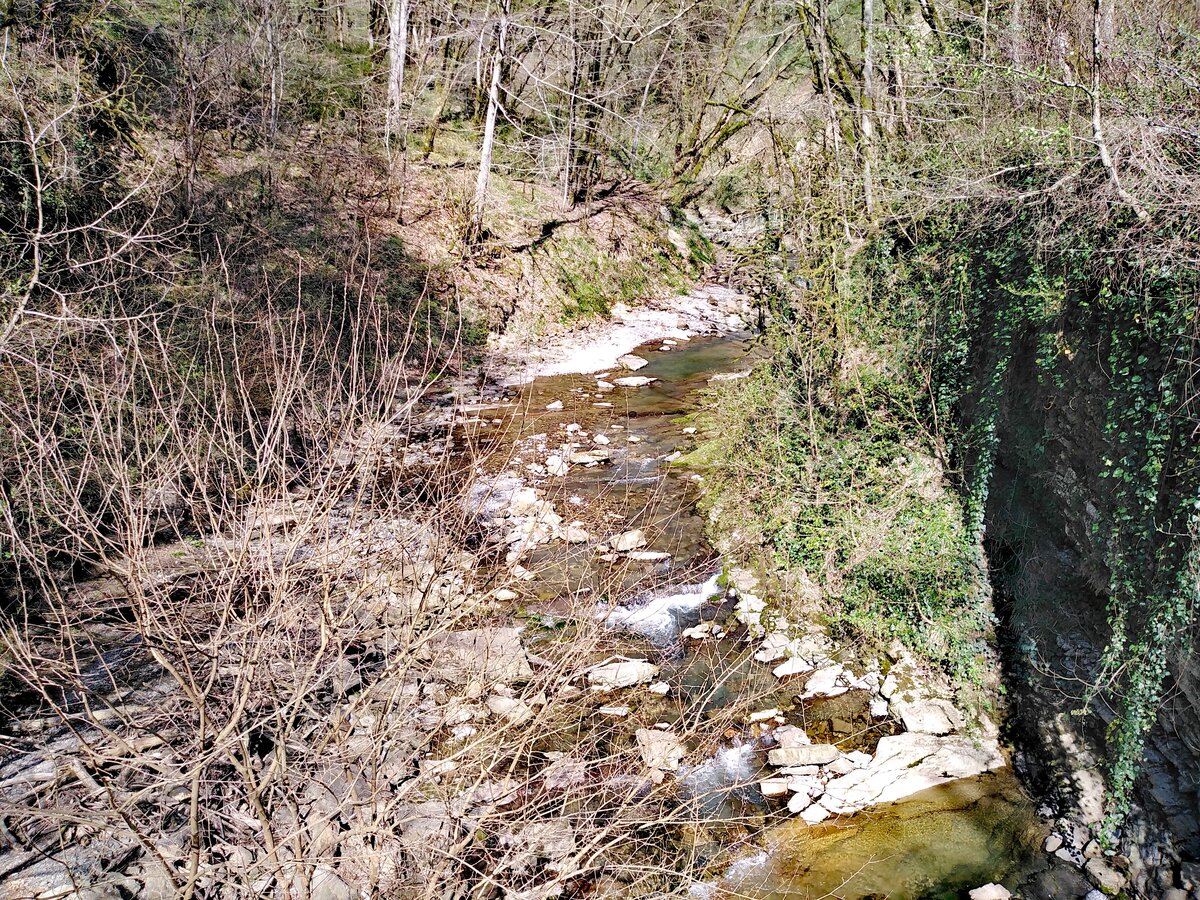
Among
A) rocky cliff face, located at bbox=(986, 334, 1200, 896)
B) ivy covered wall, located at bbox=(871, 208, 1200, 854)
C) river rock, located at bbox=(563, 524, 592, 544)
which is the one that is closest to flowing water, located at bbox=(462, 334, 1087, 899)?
river rock, located at bbox=(563, 524, 592, 544)

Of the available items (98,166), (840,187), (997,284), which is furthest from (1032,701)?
(98,166)

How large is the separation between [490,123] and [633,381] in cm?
567

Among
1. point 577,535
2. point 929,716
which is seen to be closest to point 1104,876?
point 929,716

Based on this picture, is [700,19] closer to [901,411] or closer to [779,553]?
[901,411]

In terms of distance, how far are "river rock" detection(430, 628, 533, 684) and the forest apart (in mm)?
68

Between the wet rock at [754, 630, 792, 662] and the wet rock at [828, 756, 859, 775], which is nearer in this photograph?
the wet rock at [828, 756, 859, 775]

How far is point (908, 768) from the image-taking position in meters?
5.38

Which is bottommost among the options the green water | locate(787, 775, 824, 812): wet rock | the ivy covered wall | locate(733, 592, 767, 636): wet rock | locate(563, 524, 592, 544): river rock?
the green water

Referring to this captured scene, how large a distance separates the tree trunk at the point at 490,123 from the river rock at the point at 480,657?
10147mm

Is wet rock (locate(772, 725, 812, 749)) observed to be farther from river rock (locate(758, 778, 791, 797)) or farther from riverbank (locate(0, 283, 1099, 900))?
river rock (locate(758, 778, 791, 797))

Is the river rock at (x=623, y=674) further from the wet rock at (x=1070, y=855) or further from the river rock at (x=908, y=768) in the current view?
the wet rock at (x=1070, y=855)

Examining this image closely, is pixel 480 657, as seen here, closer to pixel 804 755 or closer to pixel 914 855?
pixel 804 755

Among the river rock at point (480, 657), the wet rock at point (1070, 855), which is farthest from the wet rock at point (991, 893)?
the river rock at point (480, 657)

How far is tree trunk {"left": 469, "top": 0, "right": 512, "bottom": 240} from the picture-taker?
13.2 meters
